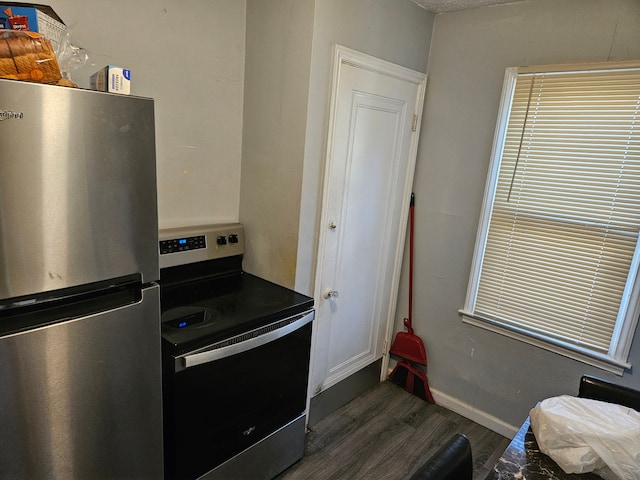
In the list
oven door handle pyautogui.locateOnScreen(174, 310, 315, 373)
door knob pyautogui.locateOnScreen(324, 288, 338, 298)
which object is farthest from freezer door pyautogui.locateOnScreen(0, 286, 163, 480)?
door knob pyautogui.locateOnScreen(324, 288, 338, 298)

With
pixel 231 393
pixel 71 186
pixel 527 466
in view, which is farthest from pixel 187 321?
pixel 527 466

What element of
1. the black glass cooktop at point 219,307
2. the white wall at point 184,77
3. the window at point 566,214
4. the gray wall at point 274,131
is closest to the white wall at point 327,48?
the gray wall at point 274,131

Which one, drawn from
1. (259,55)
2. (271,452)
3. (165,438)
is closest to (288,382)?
(271,452)

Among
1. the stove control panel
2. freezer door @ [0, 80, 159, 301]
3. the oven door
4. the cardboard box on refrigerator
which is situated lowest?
the oven door

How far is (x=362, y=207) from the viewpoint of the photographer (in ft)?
7.46

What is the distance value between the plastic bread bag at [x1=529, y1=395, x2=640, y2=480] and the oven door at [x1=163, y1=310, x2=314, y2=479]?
39.5 inches

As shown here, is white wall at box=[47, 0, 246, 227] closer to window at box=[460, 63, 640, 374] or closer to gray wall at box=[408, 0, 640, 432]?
gray wall at box=[408, 0, 640, 432]

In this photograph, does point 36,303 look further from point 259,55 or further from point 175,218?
point 259,55

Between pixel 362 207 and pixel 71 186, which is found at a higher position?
pixel 71 186

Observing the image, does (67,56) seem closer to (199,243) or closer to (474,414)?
(199,243)

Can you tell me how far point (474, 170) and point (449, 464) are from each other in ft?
5.77

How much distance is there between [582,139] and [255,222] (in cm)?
172

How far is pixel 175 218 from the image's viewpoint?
6.34ft

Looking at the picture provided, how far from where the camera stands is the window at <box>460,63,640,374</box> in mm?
1886
